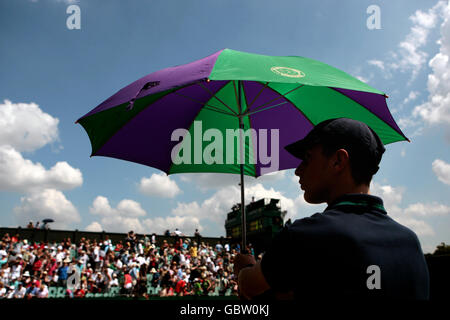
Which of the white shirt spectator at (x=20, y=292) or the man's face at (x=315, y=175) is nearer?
the man's face at (x=315, y=175)

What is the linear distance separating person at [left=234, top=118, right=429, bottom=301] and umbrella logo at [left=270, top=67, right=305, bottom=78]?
1.56 m

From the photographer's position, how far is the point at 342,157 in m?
1.41

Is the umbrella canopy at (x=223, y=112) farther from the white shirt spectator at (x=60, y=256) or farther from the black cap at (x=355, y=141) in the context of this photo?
the white shirt spectator at (x=60, y=256)

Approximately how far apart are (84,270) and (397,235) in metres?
17.8

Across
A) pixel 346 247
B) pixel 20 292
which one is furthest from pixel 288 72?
pixel 20 292

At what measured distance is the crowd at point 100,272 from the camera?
15.2 m

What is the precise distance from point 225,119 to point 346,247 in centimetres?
414

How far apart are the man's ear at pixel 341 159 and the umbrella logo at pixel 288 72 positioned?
1.62m

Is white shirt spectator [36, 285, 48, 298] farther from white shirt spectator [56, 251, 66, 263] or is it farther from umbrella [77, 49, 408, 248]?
umbrella [77, 49, 408, 248]

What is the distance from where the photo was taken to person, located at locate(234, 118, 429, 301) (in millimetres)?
1116

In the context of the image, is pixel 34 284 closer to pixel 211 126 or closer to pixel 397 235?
pixel 211 126

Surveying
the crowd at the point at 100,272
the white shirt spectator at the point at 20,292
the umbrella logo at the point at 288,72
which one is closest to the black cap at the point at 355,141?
the umbrella logo at the point at 288,72

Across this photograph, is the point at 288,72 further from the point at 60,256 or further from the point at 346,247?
the point at 60,256

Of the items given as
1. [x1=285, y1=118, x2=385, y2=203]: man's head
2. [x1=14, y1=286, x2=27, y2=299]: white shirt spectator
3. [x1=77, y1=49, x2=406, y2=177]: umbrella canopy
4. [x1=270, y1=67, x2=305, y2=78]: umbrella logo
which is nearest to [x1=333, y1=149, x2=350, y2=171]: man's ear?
[x1=285, y1=118, x2=385, y2=203]: man's head
